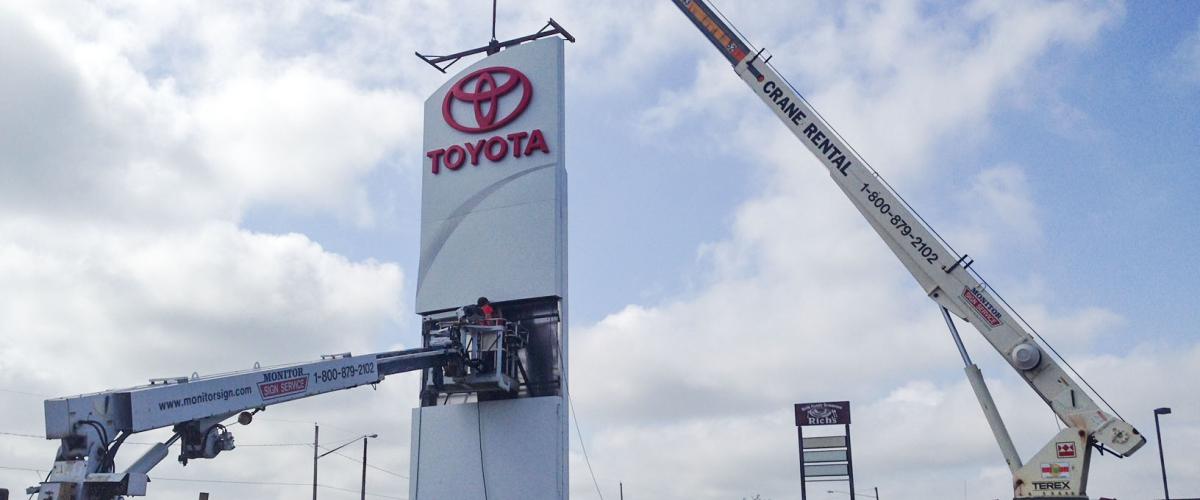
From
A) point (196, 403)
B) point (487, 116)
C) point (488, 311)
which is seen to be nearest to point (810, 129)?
point (488, 311)

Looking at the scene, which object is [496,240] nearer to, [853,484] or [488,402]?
[488,402]

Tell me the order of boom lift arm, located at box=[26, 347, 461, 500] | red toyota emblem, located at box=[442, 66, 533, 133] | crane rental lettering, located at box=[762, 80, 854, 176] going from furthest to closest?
1. red toyota emblem, located at box=[442, 66, 533, 133]
2. crane rental lettering, located at box=[762, 80, 854, 176]
3. boom lift arm, located at box=[26, 347, 461, 500]

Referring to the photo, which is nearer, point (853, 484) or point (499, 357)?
point (499, 357)

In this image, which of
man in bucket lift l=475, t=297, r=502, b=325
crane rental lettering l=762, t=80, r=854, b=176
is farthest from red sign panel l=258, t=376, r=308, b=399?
crane rental lettering l=762, t=80, r=854, b=176

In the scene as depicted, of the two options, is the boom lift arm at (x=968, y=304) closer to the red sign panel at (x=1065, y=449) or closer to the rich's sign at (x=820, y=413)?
the red sign panel at (x=1065, y=449)

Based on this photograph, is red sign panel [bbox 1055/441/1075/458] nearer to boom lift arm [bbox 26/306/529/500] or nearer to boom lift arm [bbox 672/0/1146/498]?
boom lift arm [bbox 672/0/1146/498]

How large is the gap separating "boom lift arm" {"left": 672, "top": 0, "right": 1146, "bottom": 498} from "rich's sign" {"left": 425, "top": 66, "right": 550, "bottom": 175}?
28.4ft

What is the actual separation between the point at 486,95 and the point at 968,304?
64.4ft

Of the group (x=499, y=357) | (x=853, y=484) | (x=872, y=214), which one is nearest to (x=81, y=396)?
(x=499, y=357)

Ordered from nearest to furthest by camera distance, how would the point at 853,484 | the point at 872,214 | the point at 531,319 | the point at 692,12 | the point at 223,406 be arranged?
the point at 223,406, the point at 872,214, the point at 692,12, the point at 531,319, the point at 853,484

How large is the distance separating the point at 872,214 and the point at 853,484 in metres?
14.1

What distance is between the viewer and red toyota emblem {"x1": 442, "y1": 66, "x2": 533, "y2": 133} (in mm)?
36844

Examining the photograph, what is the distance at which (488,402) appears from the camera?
34.4 m

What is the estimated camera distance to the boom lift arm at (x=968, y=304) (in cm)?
2212
